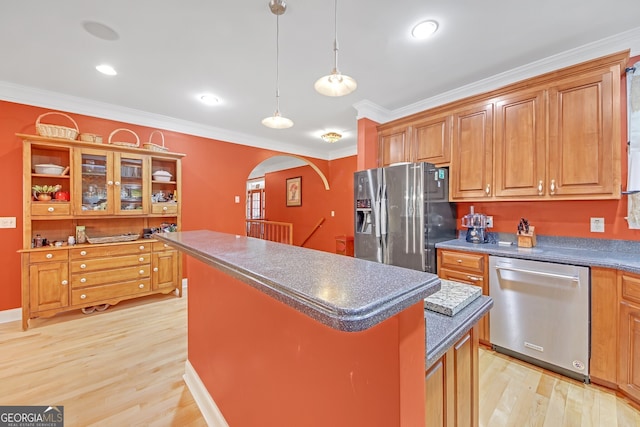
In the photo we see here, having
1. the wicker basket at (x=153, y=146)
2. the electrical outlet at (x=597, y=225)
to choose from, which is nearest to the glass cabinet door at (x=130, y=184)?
the wicker basket at (x=153, y=146)

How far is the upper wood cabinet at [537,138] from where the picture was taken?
1942 mm

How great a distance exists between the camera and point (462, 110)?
2691 millimetres

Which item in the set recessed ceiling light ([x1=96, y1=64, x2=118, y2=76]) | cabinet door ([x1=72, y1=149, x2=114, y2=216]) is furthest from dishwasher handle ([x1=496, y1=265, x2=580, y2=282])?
cabinet door ([x1=72, y1=149, x2=114, y2=216])

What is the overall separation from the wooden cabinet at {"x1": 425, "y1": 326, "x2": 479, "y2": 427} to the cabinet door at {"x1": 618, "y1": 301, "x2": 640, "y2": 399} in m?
1.45

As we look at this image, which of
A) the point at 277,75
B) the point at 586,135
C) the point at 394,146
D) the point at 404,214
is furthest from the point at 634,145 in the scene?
the point at 277,75

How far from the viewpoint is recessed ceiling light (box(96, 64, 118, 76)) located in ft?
7.80

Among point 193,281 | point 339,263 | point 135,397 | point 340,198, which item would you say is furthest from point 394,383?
point 340,198

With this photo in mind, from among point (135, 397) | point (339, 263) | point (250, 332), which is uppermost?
point (339, 263)

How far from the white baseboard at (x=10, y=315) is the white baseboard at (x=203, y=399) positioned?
2445 mm

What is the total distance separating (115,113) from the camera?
3348mm

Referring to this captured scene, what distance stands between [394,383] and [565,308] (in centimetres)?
207

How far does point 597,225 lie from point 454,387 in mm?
2307

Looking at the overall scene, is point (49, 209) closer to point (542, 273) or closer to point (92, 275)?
point (92, 275)

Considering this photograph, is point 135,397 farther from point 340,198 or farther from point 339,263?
point 340,198
